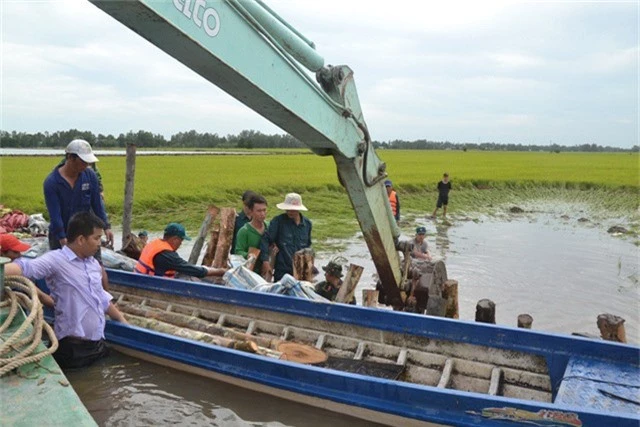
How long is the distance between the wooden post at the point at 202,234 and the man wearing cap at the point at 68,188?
10.4 feet

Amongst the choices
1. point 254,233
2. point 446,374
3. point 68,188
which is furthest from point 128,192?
point 446,374

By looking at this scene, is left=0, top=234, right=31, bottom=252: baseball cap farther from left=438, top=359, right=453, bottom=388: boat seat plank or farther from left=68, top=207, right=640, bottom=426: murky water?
left=438, top=359, right=453, bottom=388: boat seat plank

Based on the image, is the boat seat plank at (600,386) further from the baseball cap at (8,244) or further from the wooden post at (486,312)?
the baseball cap at (8,244)

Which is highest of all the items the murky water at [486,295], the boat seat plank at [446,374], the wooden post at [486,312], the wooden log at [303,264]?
the wooden log at [303,264]

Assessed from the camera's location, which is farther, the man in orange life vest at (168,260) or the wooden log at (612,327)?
the man in orange life vest at (168,260)

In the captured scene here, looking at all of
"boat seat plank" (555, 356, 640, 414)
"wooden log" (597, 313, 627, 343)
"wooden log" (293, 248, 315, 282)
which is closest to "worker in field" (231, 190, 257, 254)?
"wooden log" (293, 248, 315, 282)

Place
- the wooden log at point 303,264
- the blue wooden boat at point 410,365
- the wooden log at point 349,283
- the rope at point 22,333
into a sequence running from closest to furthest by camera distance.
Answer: the rope at point 22,333 < the blue wooden boat at point 410,365 < the wooden log at point 349,283 < the wooden log at point 303,264

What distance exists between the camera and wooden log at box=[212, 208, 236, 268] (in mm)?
7629

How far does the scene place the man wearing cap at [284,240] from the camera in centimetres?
667

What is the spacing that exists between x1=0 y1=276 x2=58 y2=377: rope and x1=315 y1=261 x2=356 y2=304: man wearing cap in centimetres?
336

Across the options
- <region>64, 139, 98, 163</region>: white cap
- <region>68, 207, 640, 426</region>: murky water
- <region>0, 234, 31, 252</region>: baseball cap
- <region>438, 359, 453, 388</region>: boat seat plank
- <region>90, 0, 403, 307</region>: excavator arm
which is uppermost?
<region>90, 0, 403, 307</region>: excavator arm

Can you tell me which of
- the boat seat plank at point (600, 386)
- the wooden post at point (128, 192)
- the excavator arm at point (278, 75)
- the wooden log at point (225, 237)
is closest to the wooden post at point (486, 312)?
the excavator arm at point (278, 75)

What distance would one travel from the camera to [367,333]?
4828 mm

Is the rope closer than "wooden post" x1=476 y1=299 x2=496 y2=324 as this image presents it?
Yes
